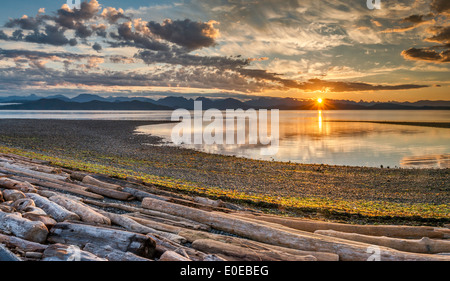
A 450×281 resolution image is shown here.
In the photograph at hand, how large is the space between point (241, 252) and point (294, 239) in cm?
143

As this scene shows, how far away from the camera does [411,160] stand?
123 feet

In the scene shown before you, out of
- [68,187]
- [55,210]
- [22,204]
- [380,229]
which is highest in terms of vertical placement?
[22,204]

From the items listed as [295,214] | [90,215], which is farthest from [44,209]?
[295,214]

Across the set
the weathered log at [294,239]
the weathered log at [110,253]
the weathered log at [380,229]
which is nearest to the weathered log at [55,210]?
the weathered log at [110,253]

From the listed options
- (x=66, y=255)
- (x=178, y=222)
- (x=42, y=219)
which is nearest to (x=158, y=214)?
(x=178, y=222)

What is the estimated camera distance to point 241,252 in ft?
19.8

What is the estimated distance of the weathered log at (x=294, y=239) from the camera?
611cm

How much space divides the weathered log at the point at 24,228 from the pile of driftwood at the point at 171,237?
0.02 meters

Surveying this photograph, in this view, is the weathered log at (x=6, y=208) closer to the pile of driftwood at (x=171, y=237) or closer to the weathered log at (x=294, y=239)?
the pile of driftwood at (x=171, y=237)

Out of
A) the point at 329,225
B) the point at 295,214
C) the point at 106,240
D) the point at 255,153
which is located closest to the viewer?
the point at 106,240

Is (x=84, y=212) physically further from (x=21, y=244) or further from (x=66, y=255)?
→ (x=66, y=255)

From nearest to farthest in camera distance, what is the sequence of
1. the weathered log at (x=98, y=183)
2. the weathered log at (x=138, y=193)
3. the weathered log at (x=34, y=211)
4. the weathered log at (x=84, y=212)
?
the weathered log at (x=34, y=211) → the weathered log at (x=84, y=212) → the weathered log at (x=138, y=193) → the weathered log at (x=98, y=183)
